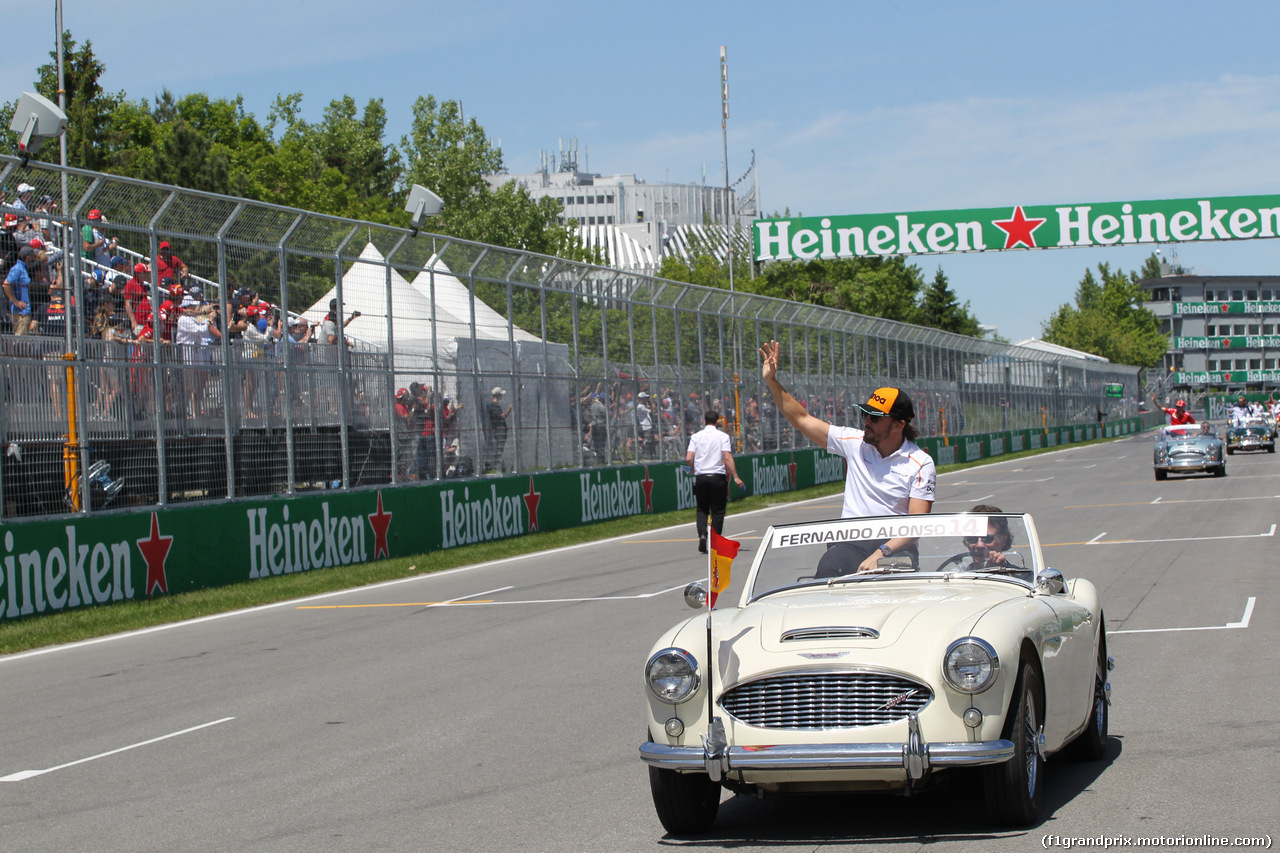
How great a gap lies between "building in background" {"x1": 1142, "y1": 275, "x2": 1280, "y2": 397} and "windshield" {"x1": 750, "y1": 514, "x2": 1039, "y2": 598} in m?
160

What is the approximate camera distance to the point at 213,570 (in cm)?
1694

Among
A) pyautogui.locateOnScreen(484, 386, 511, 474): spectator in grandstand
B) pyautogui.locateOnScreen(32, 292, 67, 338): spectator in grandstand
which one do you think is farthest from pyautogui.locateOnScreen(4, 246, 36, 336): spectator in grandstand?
pyautogui.locateOnScreen(484, 386, 511, 474): spectator in grandstand

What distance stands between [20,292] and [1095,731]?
1217 centimetres

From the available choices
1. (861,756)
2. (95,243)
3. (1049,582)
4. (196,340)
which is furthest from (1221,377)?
(861,756)

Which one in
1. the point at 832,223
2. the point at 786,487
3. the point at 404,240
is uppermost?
the point at 832,223

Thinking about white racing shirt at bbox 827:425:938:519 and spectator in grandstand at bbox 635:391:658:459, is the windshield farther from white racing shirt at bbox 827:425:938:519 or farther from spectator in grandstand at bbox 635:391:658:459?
spectator in grandstand at bbox 635:391:658:459

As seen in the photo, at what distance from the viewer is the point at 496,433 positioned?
80.0 ft

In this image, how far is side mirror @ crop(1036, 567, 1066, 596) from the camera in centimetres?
620

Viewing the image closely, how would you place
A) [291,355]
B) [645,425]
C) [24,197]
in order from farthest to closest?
1. [645,425]
2. [291,355]
3. [24,197]

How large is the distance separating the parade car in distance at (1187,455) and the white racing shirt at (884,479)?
2912 cm

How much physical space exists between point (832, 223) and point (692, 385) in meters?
17.8

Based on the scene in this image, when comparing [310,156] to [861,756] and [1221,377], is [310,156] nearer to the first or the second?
[861,756]

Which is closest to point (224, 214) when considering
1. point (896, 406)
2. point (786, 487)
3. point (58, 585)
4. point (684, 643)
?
point (58, 585)

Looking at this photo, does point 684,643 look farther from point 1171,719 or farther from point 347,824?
point 1171,719
